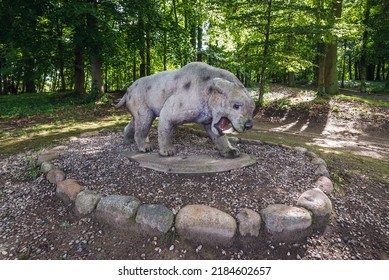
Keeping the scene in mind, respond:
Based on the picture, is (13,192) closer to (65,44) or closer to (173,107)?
(173,107)

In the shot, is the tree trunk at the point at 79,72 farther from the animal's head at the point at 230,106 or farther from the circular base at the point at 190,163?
the animal's head at the point at 230,106

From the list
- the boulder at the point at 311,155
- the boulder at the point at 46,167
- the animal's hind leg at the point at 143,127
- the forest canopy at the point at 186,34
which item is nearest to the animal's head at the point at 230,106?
the animal's hind leg at the point at 143,127

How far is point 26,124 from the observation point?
8273 mm

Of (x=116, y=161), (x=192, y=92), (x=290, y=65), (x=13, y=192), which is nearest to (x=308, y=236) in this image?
(x=192, y=92)

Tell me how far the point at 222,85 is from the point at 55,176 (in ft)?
8.95

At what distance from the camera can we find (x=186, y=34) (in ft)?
44.4

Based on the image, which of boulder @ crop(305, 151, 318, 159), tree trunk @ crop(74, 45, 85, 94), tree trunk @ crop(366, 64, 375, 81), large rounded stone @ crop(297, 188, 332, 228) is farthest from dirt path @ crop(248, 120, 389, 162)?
tree trunk @ crop(366, 64, 375, 81)


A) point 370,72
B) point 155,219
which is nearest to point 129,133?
point 155,219

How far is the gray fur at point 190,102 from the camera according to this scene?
121 inches

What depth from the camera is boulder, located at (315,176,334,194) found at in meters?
3.29

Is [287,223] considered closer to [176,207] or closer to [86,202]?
[176,207]

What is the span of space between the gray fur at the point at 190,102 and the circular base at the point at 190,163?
0.16 meters

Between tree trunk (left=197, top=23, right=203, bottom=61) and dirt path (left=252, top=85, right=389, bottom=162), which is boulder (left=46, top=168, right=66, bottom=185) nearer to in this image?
dirt path (left=252, top=85, right=389, bottom=162)

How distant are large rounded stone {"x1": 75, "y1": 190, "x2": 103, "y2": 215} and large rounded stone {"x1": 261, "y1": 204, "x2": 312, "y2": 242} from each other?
194 cm
